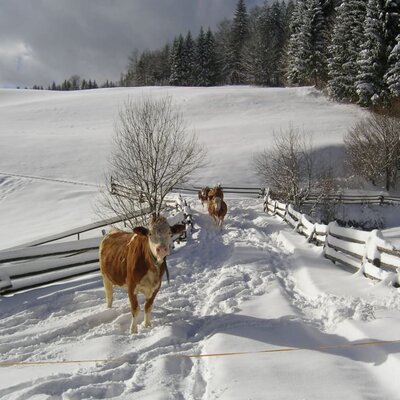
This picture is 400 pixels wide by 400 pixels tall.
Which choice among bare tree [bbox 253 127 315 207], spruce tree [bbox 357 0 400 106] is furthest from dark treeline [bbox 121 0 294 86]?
bare tree [bbox 253 127 315 207]

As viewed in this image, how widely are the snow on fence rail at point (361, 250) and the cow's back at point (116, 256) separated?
4.00 metres

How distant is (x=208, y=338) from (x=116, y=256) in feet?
5.91

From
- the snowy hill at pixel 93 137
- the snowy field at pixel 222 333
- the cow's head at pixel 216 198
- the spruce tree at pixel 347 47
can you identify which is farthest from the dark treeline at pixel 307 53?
the snowy field at pixel 222 333

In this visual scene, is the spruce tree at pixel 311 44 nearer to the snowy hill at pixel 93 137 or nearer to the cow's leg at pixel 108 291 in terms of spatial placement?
the snowy hill at pixel 93 137

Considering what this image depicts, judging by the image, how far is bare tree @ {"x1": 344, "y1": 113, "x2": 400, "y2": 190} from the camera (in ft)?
101

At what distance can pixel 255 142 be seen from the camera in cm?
3853

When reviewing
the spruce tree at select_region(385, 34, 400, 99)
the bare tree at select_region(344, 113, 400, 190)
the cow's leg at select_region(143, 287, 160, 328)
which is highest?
the spruce tree at select_region(385, 34, 400, 99)

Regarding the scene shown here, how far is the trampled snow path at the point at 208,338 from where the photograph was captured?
12.3ft

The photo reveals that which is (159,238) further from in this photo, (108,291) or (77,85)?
(77,85)

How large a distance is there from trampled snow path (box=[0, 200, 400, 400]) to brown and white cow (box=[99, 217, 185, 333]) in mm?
473

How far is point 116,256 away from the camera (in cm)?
600

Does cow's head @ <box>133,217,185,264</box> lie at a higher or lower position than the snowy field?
higher

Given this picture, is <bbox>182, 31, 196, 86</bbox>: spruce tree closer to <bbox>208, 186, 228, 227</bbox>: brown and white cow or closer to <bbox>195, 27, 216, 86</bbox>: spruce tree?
<bbox>195, 27, 216, 86</bbox>: spruce tree

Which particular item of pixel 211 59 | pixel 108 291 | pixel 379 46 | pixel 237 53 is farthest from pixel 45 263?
pixel 237 53
